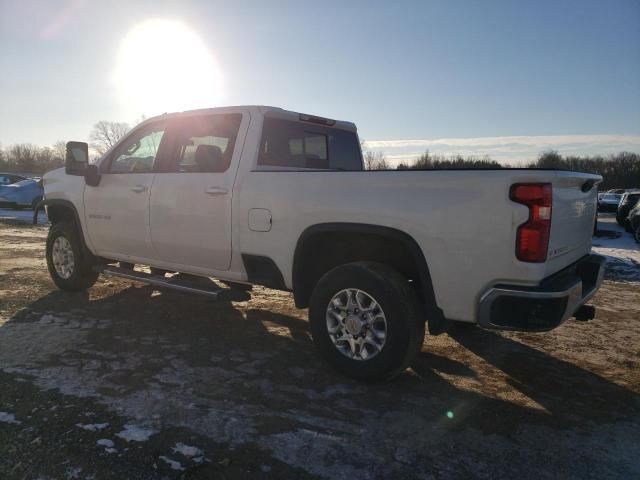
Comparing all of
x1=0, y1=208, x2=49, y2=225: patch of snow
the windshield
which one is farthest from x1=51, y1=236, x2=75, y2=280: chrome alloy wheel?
the windshield

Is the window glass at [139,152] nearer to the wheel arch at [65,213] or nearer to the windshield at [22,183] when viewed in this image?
the wheel arch at [65,213]

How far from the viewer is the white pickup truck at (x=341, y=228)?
2715mm

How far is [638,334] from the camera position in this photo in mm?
4703

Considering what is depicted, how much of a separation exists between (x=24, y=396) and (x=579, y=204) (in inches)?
151

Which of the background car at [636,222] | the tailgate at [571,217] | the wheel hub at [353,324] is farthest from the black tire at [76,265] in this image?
the background car at [636,222]

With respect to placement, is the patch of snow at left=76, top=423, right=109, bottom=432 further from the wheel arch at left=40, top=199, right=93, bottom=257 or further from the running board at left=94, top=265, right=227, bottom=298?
the wheel arch at left=40, top=199, right=93, bottom=257

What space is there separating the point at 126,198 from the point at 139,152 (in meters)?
0.53

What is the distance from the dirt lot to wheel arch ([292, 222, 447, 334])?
60 cm

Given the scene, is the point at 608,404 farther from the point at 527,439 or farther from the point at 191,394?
the point at 191,394

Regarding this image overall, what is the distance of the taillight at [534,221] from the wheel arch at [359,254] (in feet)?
1.96

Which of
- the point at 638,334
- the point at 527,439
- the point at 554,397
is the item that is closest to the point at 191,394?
the point at 527,439

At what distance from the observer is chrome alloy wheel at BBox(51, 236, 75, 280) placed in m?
5.66

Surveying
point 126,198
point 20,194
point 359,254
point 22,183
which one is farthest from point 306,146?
point 22,183

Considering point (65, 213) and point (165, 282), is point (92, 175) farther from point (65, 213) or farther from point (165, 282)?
point (165, 282)
